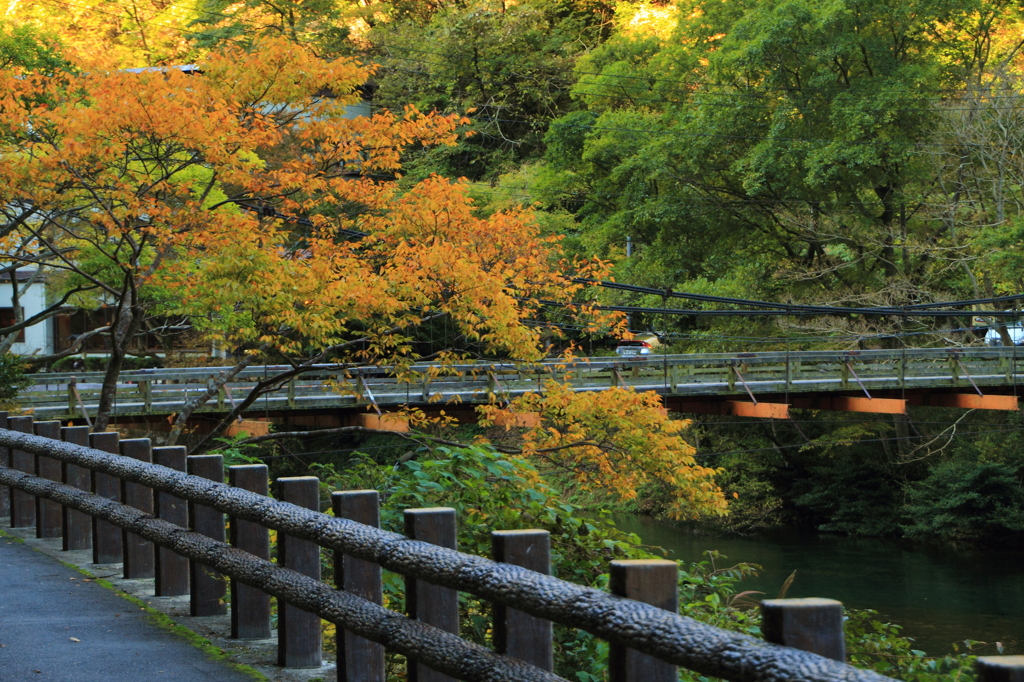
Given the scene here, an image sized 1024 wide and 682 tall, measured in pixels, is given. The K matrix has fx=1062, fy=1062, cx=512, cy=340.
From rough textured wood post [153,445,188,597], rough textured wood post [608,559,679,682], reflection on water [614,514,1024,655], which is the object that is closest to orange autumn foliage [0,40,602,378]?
rough textured wood post [153,445,188,597]

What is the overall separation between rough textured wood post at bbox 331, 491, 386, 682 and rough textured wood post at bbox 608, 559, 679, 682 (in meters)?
1.32

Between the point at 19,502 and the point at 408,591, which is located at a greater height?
the point at 408,591

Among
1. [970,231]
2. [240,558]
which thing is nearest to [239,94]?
[240,558]

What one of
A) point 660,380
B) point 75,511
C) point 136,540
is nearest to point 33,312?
point 660,380

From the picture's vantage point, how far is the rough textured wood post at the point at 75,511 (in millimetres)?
6074

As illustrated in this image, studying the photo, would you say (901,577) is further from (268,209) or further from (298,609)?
(298,609)

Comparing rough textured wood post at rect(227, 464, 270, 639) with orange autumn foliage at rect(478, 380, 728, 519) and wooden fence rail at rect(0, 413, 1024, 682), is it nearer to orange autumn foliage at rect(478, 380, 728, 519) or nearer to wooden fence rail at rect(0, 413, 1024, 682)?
wooden fence rail at rect(0, 413, 1024, 682)

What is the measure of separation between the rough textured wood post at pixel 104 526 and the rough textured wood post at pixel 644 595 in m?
4.02

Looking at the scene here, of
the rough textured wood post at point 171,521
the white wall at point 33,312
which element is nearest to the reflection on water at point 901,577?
the rough textured wood post at point 171,521

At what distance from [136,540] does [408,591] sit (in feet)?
9.04

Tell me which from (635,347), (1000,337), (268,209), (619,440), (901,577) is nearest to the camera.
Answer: (619,440)

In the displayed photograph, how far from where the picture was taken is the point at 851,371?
2586 centimetres

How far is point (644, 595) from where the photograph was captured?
2254mm

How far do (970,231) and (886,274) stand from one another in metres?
3.40
